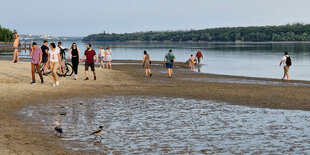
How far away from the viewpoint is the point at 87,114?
1323cm

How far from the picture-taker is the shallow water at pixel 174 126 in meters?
9.29

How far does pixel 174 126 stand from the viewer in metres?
11.5

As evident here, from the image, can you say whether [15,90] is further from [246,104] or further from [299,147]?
[299,147]

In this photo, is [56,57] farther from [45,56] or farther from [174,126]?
[174,126]

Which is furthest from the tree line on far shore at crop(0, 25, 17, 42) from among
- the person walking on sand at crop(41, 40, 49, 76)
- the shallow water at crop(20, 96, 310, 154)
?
the shallow water at crop(20, 96, 310, 154)

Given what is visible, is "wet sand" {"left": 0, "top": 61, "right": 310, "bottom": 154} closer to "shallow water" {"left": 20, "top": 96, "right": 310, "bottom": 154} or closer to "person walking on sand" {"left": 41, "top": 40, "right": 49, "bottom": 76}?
"shallow water" {"left": 20, "top": 96, "right": 310, "bottom": 154}

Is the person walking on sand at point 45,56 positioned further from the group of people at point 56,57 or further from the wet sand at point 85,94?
the wet sand at point 85,94

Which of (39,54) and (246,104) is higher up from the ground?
(39,54)

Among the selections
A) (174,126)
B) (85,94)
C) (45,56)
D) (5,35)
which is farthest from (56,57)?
(5,35)

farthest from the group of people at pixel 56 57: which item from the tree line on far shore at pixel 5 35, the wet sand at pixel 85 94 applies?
the tree line on far shore at pixel 5 35

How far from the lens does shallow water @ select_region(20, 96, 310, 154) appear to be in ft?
30.5

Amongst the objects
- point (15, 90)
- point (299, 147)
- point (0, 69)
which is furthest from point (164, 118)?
point (0, 69)

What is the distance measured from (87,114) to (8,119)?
101 inches

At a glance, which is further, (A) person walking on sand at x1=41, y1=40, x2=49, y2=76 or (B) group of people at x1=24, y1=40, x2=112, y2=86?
(A) person walking on sand at x1=41, y1=40, x2=49, y2=76
